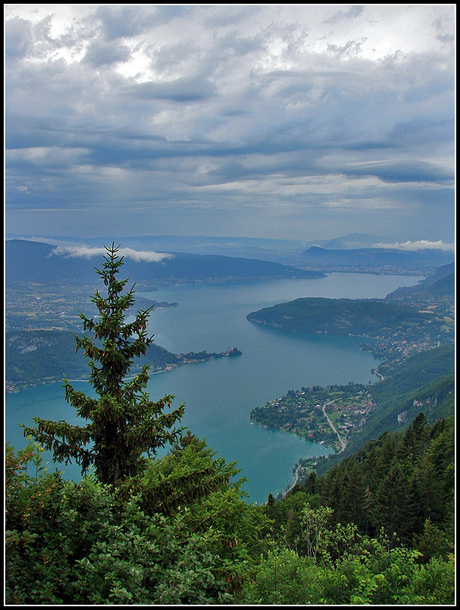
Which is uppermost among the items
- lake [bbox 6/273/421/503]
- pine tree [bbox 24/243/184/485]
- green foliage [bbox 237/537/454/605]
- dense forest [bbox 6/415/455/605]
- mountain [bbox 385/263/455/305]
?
mountain [bbox 385/263/455/305]

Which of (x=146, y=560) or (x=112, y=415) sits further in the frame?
(x=112, y=415)

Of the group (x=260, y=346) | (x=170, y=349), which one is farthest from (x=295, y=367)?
(x=170, y=349)

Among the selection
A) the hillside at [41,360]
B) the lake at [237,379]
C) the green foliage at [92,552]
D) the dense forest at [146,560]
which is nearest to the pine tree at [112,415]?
the dense forest at [146,560]

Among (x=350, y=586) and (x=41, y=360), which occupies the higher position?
(x=350, y=586)

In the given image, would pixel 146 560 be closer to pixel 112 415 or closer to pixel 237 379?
pixel 112 415

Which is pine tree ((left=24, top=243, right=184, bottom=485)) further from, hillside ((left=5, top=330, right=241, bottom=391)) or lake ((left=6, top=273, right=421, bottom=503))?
hillside ((left=5, top=330, right=241, bottom=391))

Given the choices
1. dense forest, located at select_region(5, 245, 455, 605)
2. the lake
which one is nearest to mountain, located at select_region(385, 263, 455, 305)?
the lake

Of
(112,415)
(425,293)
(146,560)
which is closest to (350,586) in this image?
(146,560)
